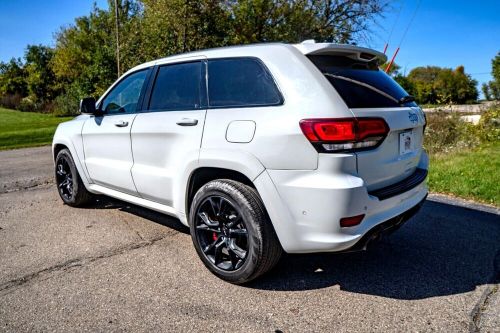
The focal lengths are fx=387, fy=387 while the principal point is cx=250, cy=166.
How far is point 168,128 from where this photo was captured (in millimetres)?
3377

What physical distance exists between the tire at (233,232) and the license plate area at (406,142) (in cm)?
115

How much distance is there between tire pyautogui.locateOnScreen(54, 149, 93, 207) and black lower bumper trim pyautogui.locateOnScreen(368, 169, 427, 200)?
12.5 ft

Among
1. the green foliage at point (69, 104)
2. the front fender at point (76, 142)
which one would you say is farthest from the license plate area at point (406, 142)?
the green foliage at point (69, 104)

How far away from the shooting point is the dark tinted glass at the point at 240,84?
2.82 metres

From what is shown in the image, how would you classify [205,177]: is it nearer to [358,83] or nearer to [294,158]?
[294,158]

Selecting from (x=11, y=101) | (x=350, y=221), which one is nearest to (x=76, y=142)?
(x=350, y=221)

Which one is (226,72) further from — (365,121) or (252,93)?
(365,121)

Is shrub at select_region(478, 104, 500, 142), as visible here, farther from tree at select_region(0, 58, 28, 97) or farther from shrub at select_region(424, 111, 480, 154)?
tree at select_region(0, 58, 28, 97)

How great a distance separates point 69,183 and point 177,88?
260cm

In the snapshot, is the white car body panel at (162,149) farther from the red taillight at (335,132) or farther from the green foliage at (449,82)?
the green foliage at (449,82)

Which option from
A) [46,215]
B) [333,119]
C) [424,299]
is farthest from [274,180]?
[46,215]

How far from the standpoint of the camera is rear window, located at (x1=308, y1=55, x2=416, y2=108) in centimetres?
273

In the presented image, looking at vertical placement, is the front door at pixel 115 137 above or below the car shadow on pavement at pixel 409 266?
above

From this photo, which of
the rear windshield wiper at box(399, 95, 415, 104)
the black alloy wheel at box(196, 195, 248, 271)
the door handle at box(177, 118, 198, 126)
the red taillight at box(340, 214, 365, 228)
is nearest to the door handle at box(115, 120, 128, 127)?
the door handle at box(177, 118, 198, 126)
